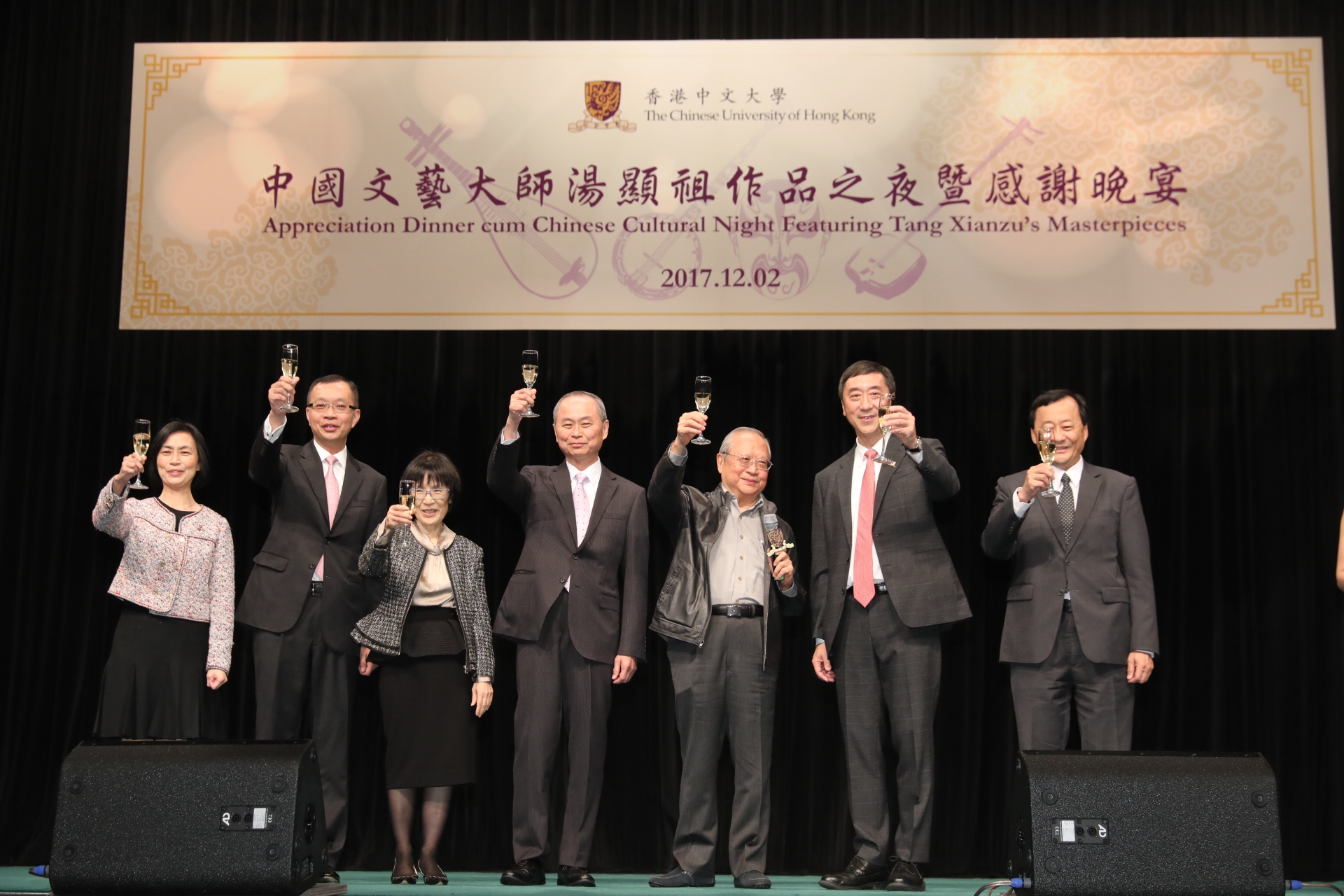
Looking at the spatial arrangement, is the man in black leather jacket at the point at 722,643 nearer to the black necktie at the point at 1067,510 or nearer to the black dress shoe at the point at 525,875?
the black dress shoe at the point at 525,875

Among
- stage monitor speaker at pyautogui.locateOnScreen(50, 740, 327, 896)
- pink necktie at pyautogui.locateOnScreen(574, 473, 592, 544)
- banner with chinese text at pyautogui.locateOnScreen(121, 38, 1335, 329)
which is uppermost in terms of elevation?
banner with chinese text at pyautogui.locateOnScreen(121, 38, 1335, 329)

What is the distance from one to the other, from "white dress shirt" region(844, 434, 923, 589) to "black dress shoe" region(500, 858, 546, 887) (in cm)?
138

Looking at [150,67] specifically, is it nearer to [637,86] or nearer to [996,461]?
[637,86]

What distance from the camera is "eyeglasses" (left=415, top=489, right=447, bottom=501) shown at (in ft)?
12.9

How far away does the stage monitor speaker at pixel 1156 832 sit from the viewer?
8.92ft

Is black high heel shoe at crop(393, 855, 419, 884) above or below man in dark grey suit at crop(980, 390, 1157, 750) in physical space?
below

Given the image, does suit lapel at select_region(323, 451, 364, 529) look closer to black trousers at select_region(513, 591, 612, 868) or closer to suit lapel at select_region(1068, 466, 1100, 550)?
black trousers at select_region(513, 591, 612, 868)

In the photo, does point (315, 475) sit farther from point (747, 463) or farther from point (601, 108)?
point (601, 108)

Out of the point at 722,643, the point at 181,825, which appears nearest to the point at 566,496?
the point at 722,643

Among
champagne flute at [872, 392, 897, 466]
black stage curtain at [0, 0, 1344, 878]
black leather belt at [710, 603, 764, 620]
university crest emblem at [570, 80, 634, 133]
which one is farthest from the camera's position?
university crest emblem at [570, 80, 634, 133]

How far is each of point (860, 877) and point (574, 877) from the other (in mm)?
931

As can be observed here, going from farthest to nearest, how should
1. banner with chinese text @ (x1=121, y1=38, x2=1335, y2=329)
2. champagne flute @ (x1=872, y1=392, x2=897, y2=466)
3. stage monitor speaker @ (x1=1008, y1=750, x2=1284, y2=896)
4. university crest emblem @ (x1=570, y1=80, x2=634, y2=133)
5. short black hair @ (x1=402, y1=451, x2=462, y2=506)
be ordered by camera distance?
1. university crest emblem @ (x1=570, y1=80, x2=634, y2=133)
2. banner with chinese text @ (x1=121, y1=38, x2=1335, y2=329)
3. short black hair @ (x1=402, y1=451, x2=462, y2=506)
4. champagne flute @ (x1=872, y1=392, x2=897, y2=466)
5. stage monitor speaker @ (x1=1008, y1=750, x2=1284, y2=896)

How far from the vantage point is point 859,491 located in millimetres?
3988

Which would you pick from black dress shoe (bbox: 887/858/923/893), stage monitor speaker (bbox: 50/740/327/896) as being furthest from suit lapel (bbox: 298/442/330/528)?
black dress shoe (bbox: 887/858/923/893)
